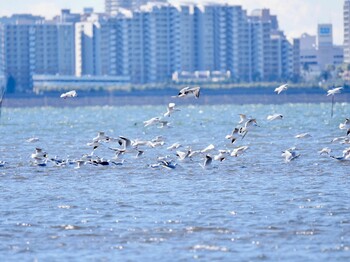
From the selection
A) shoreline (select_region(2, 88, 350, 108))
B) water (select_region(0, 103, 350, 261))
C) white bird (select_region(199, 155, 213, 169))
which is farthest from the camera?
shoreline (select_region(2, 88, 350, 108))

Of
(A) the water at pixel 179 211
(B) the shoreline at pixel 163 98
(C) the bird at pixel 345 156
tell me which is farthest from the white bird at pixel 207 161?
(B) the shoreline at pixel 163 98

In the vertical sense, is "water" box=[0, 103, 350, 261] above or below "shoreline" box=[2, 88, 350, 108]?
above

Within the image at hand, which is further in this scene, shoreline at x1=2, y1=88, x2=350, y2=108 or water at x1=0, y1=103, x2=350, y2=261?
shoreline at x1=2, y1=88, x2=350, y2=108

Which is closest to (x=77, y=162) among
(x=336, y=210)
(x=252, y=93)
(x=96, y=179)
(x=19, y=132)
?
(x=96, y=179)

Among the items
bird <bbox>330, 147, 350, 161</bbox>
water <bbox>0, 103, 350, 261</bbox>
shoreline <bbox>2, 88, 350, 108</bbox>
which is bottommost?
shoreline <bbox>2, 88, 350, 108</bbox>

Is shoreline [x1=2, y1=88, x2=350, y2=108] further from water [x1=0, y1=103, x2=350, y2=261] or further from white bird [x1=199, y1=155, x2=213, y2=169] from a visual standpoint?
white bird [x1=199, y1=155, x2=213, y2=169]

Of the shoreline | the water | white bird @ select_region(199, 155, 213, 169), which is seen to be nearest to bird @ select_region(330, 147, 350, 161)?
the water

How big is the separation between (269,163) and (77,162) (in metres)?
6.34

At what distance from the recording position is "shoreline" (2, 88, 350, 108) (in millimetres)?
186625

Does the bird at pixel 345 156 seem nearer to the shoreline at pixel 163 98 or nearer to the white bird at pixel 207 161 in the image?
the white bird at pixel 207 161

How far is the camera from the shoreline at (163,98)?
187 metres

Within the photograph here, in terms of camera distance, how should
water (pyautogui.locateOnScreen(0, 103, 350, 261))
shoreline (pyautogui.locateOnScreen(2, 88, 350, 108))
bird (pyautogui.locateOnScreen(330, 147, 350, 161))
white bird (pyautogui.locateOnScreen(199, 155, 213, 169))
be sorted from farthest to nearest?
1. shoreline (pyautogui.locateOnScreen(2, 88, 350, 108))
2. bird (pyautogui.locateOnScreen(330, 147, 350, 161))
3. white bird (pyautogui.locateOnScreen(199, 155, 213, 169))
4. water (pyautogui.locateOnScreen(0, 103, 350, 261))

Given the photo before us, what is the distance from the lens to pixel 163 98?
190500 mm

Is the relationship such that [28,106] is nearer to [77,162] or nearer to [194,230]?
[77,162]
